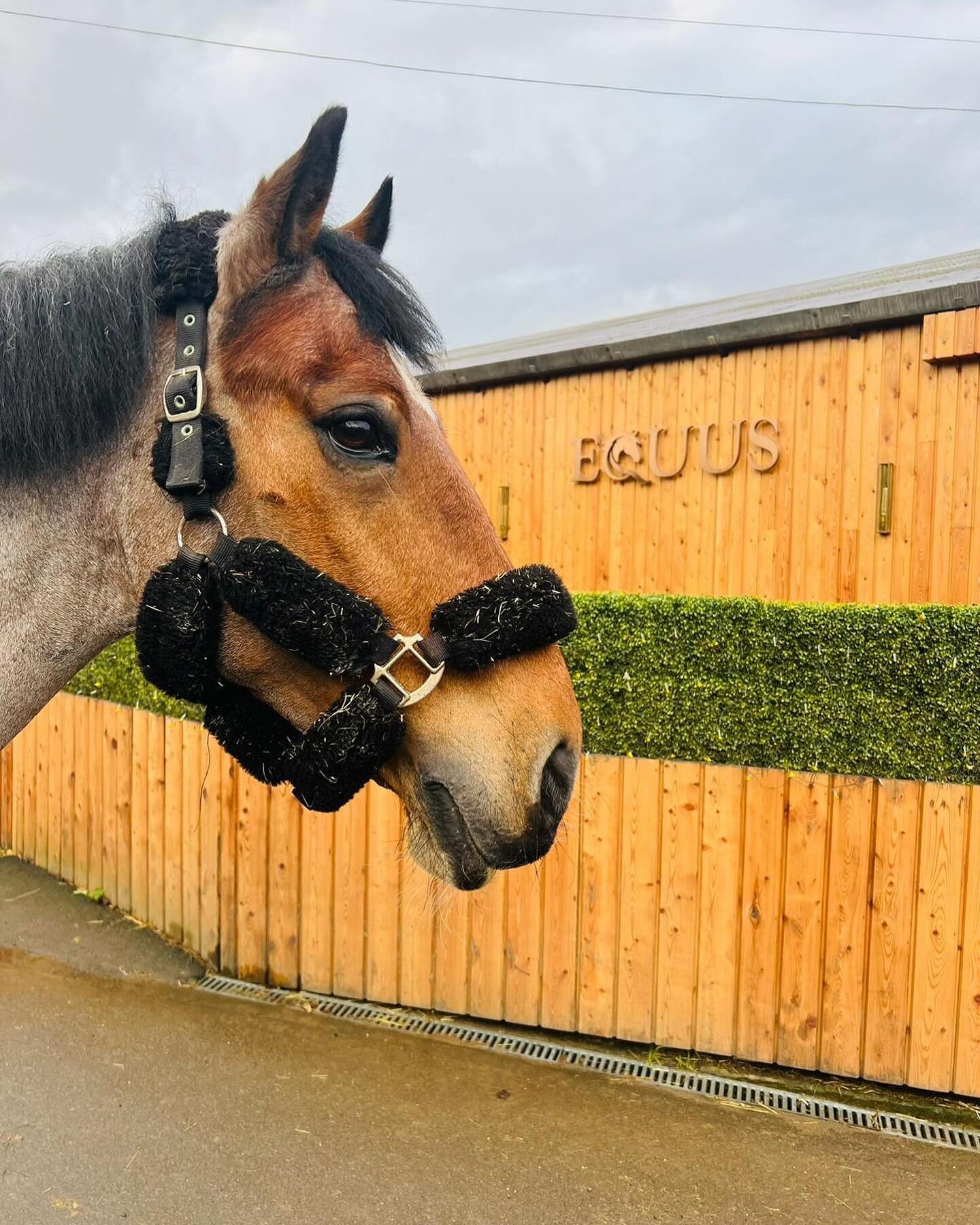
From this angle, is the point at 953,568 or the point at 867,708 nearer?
the point at 867,708

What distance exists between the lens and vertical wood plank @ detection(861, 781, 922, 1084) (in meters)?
3.30

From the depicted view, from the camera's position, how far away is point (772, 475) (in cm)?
569

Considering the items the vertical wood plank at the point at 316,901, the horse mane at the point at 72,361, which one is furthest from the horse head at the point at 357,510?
the vertical wood plank at the point at 316,901

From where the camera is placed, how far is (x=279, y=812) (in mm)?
4277

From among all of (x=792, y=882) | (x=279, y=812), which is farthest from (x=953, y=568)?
(x=279, y=812)

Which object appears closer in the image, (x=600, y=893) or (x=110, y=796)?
(x=600, y=893)

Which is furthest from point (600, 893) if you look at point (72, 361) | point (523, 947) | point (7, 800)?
point (7, 800)

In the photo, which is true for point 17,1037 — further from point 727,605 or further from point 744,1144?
point 727,605

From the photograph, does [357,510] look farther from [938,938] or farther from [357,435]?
[938,938]

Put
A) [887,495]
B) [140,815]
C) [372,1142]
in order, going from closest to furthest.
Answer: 1. [372,1142]
2. [140,815]
3. [887,495]

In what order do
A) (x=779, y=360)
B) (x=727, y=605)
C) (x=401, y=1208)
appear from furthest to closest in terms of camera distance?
(x=779, y=360) < (x=727, y=605) < (x=401, y=1208)

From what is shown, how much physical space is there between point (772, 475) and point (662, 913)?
3.29 meters

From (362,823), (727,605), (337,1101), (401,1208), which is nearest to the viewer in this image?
(401,1208)

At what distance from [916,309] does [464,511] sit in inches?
186
